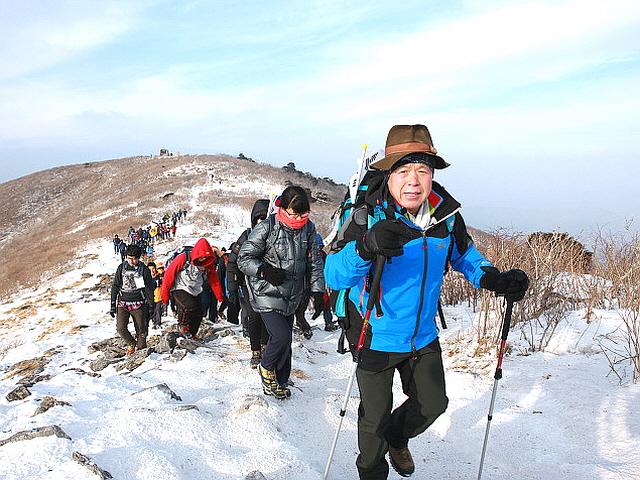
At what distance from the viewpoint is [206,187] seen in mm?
39500

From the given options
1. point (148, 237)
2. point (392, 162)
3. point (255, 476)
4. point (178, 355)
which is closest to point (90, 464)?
point (255, 476)

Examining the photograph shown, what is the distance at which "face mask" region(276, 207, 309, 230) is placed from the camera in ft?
15.8

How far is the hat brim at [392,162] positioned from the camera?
114 inches

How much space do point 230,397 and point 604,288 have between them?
480 centimetres

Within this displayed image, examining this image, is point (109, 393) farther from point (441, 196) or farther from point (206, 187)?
point (206, 187)

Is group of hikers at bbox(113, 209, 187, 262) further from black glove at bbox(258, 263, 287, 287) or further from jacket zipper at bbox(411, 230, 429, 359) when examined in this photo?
jacket zipper at bbox(411, 230, 429, 359)

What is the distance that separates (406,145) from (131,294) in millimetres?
6192

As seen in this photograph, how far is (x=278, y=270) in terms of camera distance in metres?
4.76

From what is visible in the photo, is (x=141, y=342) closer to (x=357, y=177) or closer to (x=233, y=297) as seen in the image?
(x=233, y=297)

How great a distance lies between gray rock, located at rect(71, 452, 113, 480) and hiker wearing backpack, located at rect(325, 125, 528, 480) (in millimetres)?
1544

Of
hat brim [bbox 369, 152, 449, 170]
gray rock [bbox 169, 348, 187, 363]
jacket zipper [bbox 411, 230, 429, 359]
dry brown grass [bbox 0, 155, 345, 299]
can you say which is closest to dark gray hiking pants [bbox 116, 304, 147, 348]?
gray rock [bbox 169, 348, 187, 363]

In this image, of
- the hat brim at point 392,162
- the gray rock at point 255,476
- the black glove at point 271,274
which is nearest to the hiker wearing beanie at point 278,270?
the black glove at point 271,274

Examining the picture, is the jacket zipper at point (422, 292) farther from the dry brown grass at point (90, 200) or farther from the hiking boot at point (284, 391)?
the dry brown grass at point (90, 200)

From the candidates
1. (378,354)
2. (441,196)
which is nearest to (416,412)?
(378,354)
